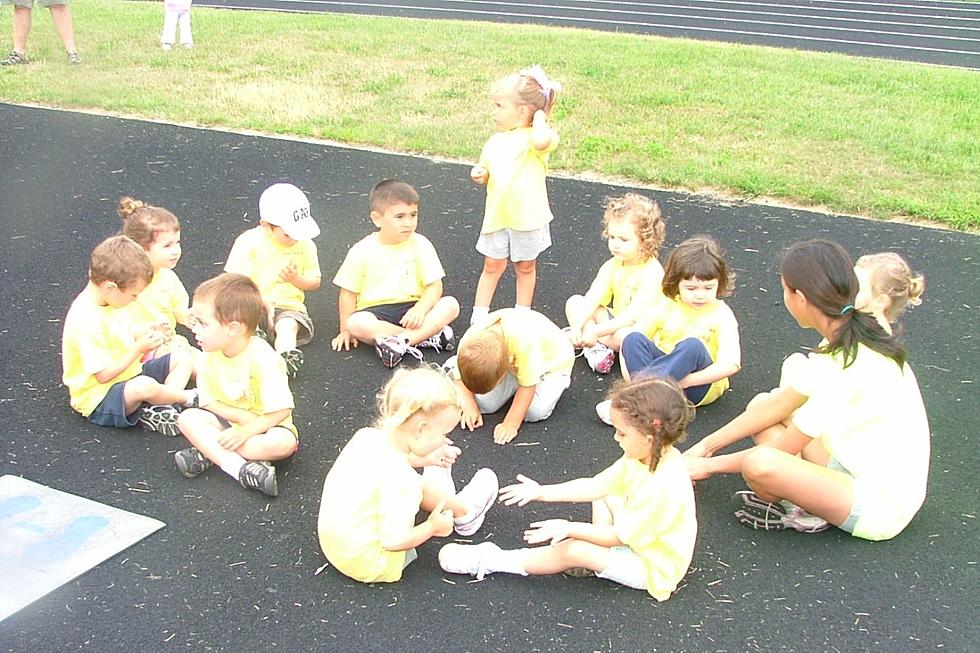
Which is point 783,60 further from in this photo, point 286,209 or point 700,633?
point 700,633

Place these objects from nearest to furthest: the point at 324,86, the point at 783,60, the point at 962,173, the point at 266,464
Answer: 1. the point at 266,464
2. the point at 962,173
3. the point at 324,86
4. the point at 783,60

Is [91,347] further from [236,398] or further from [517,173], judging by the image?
[517,173]

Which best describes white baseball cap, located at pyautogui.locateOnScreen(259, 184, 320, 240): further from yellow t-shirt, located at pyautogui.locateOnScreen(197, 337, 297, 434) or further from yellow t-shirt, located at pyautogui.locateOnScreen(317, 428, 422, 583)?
yellow t-shirt, located at pyautogui.locateOnScreen(317, 428, 422, 583)

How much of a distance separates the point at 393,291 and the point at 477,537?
199 cm

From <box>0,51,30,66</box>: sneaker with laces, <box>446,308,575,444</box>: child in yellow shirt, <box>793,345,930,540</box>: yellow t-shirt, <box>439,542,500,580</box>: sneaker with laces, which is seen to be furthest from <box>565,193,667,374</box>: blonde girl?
<box>0,51,30,66</box>: sneaker with laces

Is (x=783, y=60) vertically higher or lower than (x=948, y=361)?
higher

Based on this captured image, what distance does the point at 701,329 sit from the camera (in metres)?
4.78

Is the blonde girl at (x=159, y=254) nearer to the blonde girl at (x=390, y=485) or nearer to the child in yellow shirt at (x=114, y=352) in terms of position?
the child in yellow shirt at (x=114, y=352)

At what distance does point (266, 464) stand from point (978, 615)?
114 inches

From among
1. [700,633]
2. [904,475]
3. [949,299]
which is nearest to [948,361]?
[949,299]

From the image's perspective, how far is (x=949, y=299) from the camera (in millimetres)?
6164

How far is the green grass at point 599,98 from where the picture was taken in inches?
333

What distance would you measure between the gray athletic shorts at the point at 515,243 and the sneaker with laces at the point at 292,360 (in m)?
1.30

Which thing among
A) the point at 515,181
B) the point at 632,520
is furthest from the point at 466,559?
the point at 515,181
